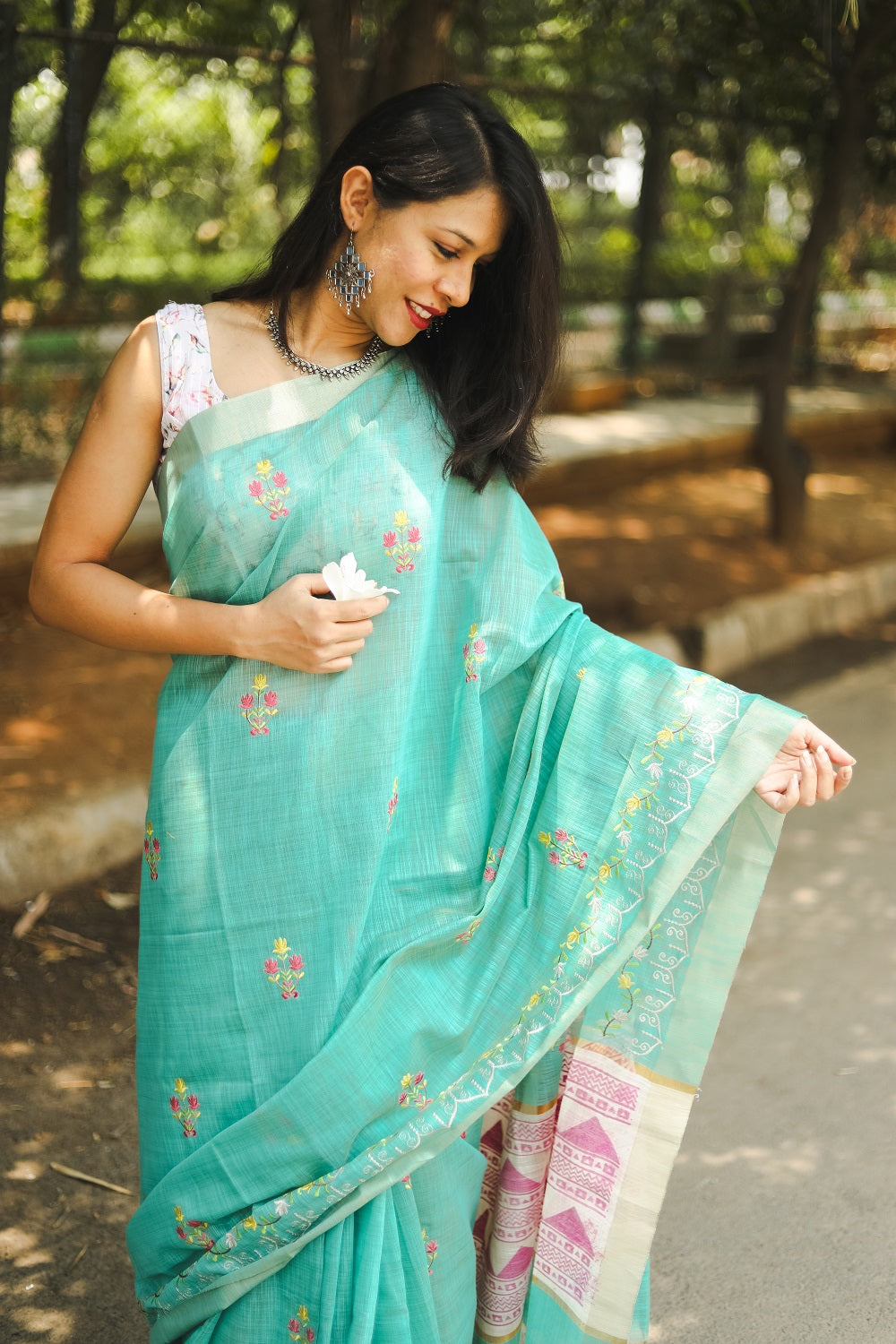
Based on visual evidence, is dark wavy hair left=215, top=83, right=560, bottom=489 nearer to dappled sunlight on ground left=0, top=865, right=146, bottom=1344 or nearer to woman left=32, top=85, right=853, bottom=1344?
woman left=32, top=85, right=853, bottom=1344

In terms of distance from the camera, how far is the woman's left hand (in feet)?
5.66

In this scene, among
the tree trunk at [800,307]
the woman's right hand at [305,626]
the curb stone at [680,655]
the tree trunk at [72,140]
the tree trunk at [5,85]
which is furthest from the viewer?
the tree trunk at [800,307]

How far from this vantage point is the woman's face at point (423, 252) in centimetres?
171

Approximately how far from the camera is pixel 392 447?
1.76 meters

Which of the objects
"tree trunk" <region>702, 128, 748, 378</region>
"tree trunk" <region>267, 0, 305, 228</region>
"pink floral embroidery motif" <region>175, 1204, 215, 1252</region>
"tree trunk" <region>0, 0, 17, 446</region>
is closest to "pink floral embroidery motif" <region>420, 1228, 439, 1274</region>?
"pink floral embroidery motif" <region>175, 1204, 215, 1252</region>

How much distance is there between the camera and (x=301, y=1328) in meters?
1.68

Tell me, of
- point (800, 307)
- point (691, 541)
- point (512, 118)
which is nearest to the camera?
point (800, 307)

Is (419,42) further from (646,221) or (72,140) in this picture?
(646,221)

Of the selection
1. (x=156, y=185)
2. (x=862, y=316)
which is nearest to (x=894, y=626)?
(x=156, y=185)

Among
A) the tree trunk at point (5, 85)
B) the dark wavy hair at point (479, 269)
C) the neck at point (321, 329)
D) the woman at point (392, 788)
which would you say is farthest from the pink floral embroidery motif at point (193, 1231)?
the tree trunk at point (5, 85)

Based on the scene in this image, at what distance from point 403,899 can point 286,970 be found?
7.0 inches

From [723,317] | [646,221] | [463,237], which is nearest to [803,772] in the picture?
[463,237]

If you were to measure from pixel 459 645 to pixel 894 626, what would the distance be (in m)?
4.79

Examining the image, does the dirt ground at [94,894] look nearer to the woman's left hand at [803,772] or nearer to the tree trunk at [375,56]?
the woman's left hand at [803,772]
